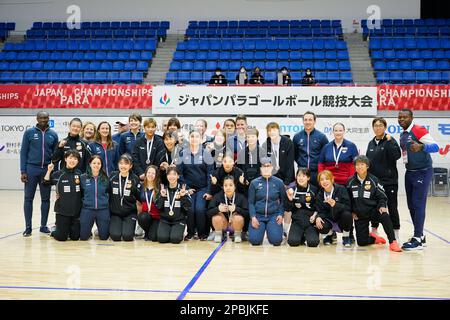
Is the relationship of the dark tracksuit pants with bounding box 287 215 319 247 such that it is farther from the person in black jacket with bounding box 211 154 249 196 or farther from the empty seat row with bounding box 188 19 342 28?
the empty seat row with bounding box 188 19 342 28

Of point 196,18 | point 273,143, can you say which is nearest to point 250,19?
point 196,18

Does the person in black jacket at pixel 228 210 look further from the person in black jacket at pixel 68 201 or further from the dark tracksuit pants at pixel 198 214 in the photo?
the person in black jacket at pixel 68 201

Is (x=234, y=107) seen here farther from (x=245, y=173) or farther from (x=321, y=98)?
(x=245, y=173)

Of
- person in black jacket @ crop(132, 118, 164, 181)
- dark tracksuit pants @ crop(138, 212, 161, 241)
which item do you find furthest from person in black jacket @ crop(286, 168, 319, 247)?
person in black jacket @ crop(132, 118, 164, 181)

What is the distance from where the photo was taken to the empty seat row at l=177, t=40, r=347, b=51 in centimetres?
1504

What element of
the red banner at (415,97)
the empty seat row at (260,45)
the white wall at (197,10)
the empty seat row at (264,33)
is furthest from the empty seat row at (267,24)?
the red banner at (415,97)

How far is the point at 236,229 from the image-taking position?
5.51 meters

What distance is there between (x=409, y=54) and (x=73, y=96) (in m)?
10.5

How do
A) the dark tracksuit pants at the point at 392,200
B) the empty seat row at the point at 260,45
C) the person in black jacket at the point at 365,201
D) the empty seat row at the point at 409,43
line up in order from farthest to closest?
the empty seat row at the point at 260,45, the empty seat row at the point at 409,43, the dark tracksuit pants at the point at 392,200, the person in black jacket at the point at 365,201

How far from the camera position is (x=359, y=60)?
14.6 meters

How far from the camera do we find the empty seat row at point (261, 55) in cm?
1442

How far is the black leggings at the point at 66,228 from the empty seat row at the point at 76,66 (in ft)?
31.2

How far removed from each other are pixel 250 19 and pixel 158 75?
4.99 metres

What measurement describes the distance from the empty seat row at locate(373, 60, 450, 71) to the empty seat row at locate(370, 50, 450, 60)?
14.0 inches
